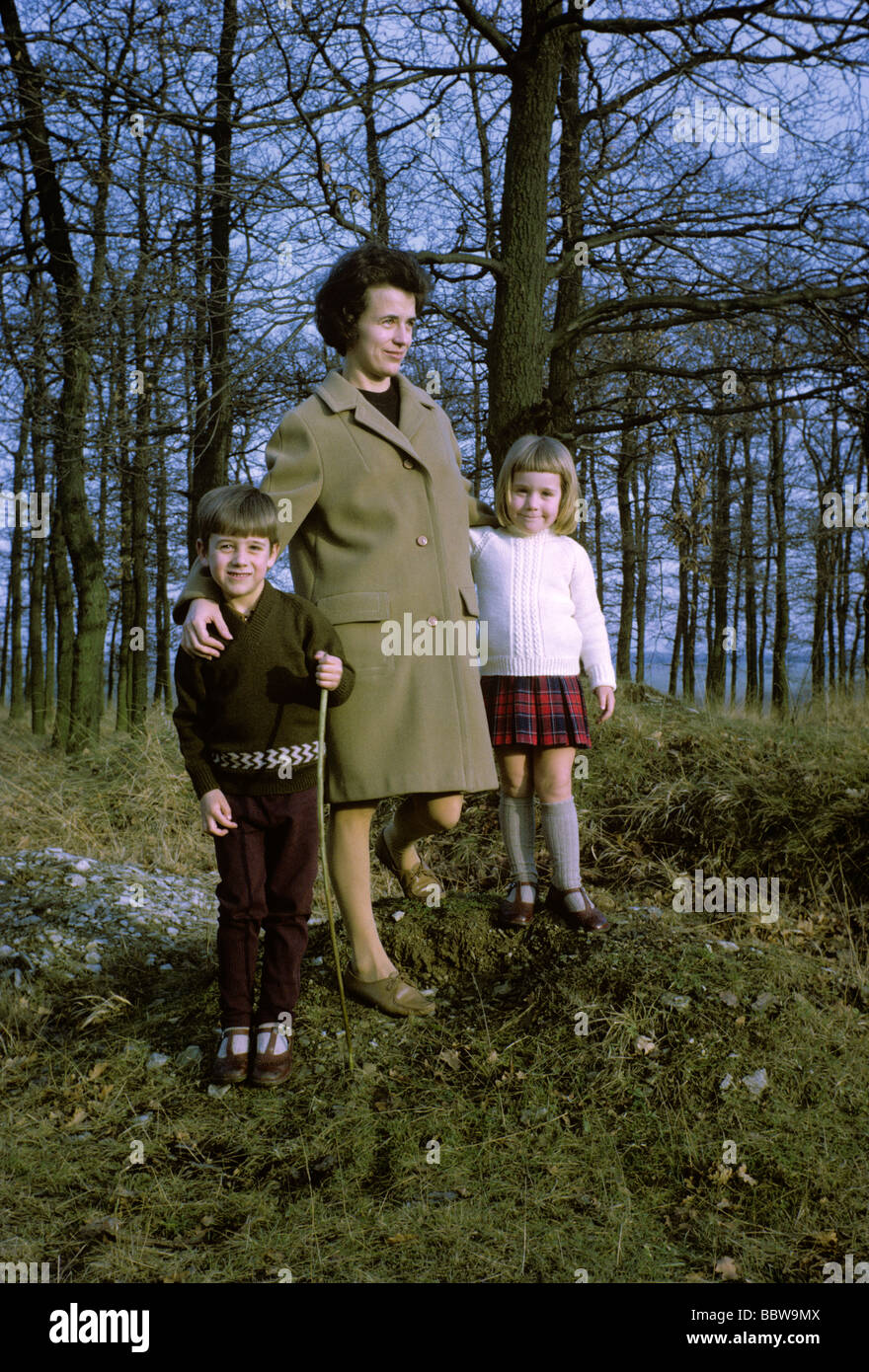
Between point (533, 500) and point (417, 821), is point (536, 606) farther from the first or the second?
point (417, 821)

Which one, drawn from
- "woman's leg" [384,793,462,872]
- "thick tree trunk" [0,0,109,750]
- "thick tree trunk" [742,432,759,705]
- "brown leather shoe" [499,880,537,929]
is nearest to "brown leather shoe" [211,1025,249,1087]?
"woman's leg" [384,793,462,872]

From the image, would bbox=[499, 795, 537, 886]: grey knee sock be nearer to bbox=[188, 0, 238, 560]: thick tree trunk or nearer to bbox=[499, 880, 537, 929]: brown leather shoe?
bbox=[499, 880, 537, 929]: brown leather shoe

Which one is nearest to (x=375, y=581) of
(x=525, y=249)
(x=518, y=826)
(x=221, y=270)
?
(x=518, y=826)

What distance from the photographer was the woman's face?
3.40 metres

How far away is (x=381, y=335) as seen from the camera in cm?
346

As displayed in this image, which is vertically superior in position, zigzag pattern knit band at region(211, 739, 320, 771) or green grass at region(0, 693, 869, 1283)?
zigzag pattern knit band at region(211, 739, 320, 771)

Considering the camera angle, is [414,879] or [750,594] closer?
[414,879]

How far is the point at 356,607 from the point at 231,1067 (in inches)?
61.6

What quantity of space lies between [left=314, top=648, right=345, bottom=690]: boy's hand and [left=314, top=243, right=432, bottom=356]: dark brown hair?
117 cm
